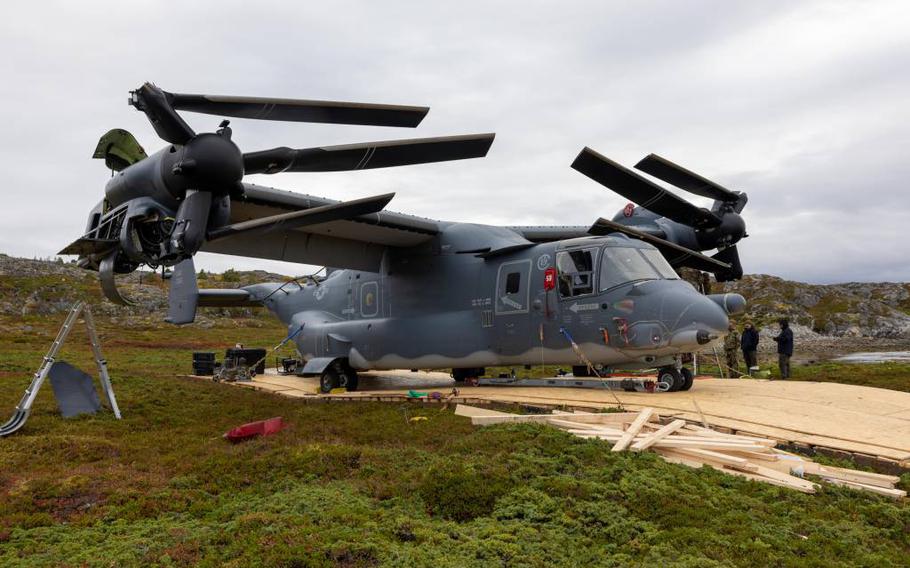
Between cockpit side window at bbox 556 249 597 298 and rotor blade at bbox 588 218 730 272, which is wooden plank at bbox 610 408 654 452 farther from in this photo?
rotor blade at bbox 588 218 730 272

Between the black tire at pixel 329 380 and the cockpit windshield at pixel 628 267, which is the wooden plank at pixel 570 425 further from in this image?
the black tire at pixel 329 380

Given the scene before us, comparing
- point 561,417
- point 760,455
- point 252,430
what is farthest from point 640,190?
point 252,430

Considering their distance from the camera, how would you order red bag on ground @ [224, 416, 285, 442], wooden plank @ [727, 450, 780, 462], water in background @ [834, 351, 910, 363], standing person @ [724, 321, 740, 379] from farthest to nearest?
1. water in background @ [834, 351, 910, 363]
2. standing person @ [724, 321, 740, 379]
3. red bag on ground @ [224, 416, 285, 442]
4. wooden plank @ [727, 450, 780, 462]

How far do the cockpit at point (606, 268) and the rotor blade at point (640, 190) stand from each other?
5.37 feet

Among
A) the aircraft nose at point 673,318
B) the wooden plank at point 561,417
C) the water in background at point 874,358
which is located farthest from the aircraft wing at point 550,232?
the water in background at point 874,358

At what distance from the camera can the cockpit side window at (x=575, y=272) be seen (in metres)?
11.0

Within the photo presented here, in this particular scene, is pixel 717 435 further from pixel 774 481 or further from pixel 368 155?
pixel 368 155

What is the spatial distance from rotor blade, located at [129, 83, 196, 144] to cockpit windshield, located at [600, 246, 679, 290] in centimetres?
719

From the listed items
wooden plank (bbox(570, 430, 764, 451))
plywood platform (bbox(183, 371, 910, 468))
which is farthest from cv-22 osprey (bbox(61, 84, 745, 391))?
wooden plank (bbox(570, 430, 764, 451))

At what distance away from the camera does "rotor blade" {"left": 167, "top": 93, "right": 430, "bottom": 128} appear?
328 inches

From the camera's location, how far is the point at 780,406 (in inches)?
344

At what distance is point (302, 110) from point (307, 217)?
60.6 inches

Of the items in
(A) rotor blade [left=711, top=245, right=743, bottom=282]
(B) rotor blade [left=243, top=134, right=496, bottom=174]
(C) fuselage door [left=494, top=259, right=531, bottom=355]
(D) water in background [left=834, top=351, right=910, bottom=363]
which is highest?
(B) rotor blade [left=243, top=134, right=496, bottom=174]

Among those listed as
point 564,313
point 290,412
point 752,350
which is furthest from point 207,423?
point 752,350
